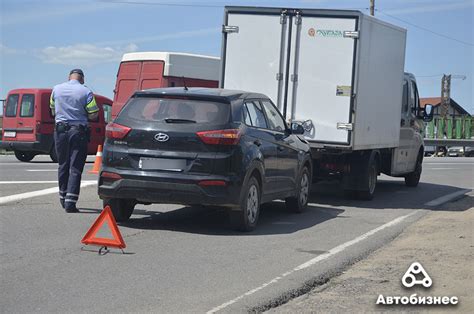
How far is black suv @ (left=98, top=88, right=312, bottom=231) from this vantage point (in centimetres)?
895

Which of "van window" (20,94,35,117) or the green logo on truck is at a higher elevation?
the green logo on truck

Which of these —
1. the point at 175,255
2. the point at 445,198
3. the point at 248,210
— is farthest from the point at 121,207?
the point at 445,198

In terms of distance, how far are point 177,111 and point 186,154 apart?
0.63 m

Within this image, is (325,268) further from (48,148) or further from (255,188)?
(48,148)

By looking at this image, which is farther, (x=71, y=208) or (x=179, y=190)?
(x=71, y=208)

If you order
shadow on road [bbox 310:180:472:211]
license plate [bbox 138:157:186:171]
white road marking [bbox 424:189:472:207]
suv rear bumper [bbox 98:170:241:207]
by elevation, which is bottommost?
shadow on road [bbox 310:180:472:211]

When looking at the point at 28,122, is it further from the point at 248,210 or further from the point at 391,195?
the point at 248,210

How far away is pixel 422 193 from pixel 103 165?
9.01 meters

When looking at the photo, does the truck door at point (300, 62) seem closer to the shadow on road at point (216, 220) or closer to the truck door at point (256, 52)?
the truck door at point (256, 52)

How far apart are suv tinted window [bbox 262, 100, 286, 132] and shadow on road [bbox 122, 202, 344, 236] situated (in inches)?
52.9

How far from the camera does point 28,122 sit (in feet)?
71.5

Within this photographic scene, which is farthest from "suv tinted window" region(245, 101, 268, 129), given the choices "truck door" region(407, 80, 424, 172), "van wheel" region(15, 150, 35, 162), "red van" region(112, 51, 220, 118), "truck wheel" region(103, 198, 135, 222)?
"van wheel" region(15, 150, 35, 162)

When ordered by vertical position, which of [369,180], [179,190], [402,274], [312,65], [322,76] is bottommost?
[402,274]

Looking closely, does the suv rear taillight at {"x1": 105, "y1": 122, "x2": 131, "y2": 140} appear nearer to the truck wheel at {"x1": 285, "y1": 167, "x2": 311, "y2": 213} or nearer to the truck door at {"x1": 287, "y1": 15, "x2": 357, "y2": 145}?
the truck wheel at {"x1": 285, "y1": 167, "x2": 311, "y2": 213}
